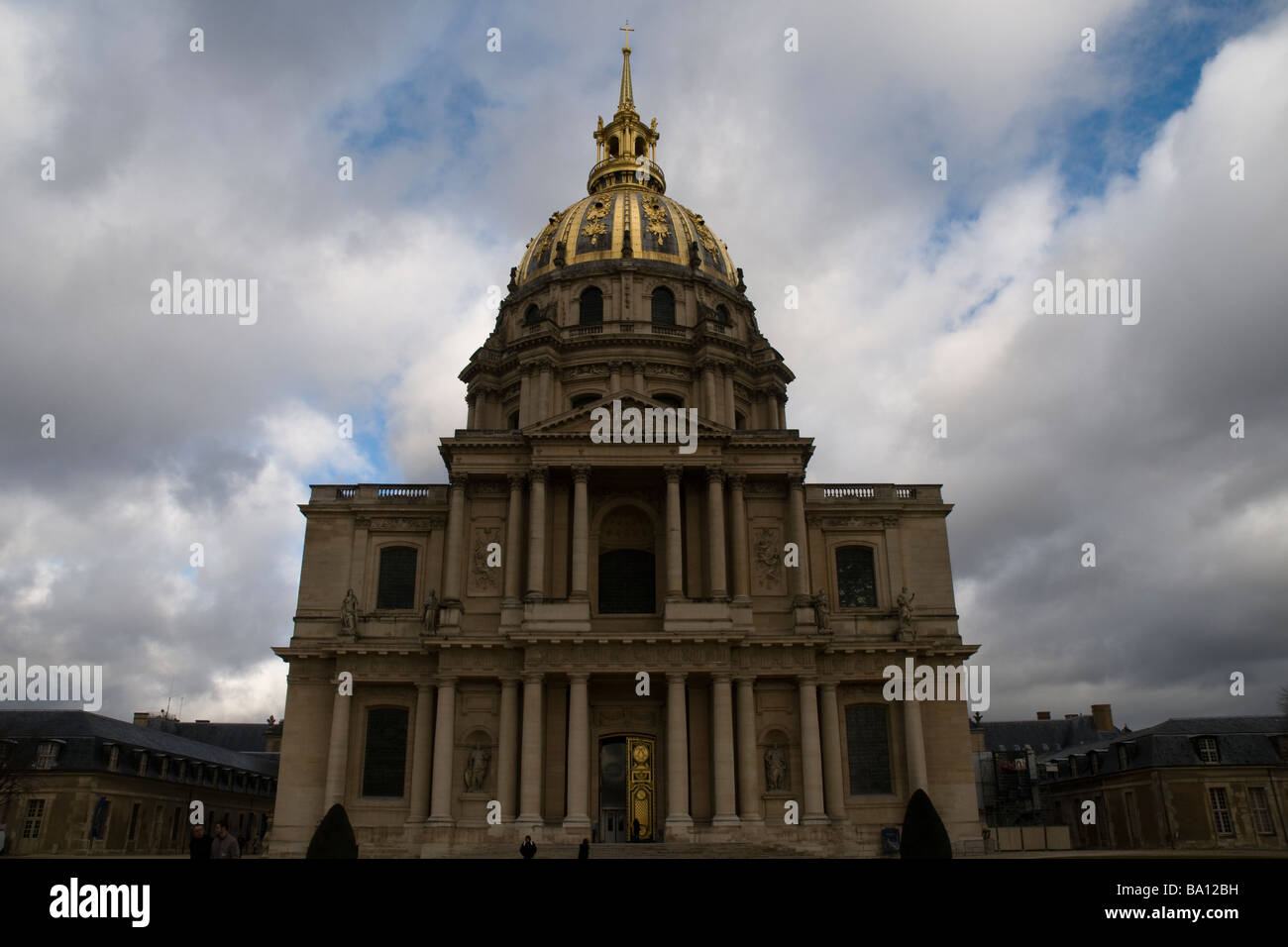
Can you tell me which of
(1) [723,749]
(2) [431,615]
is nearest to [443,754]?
(2) [431,615]

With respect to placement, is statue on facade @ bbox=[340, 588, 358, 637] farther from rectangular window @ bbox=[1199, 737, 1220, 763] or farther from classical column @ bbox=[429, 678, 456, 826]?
rectangular window @ bbox=[1199, 737, 1220, 763]

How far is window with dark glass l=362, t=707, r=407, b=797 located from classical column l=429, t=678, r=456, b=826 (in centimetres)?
182

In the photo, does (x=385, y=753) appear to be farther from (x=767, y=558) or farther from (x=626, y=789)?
(x=767, y=558)

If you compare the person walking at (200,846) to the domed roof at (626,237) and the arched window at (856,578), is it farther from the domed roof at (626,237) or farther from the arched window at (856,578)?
the domed roof at (626,237)

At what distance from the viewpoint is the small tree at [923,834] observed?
28.3 m

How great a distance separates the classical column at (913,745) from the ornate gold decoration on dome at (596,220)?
29.7m

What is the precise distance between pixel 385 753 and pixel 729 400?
22758 mm

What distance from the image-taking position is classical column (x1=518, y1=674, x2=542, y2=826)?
3468 centimetres

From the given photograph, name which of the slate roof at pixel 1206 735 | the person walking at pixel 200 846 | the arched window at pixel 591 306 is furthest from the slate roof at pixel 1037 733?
the person walking at pixel 200 846

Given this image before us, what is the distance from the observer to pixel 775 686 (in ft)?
125

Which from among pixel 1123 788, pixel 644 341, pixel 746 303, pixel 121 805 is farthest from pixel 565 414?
pixel 1123 788
